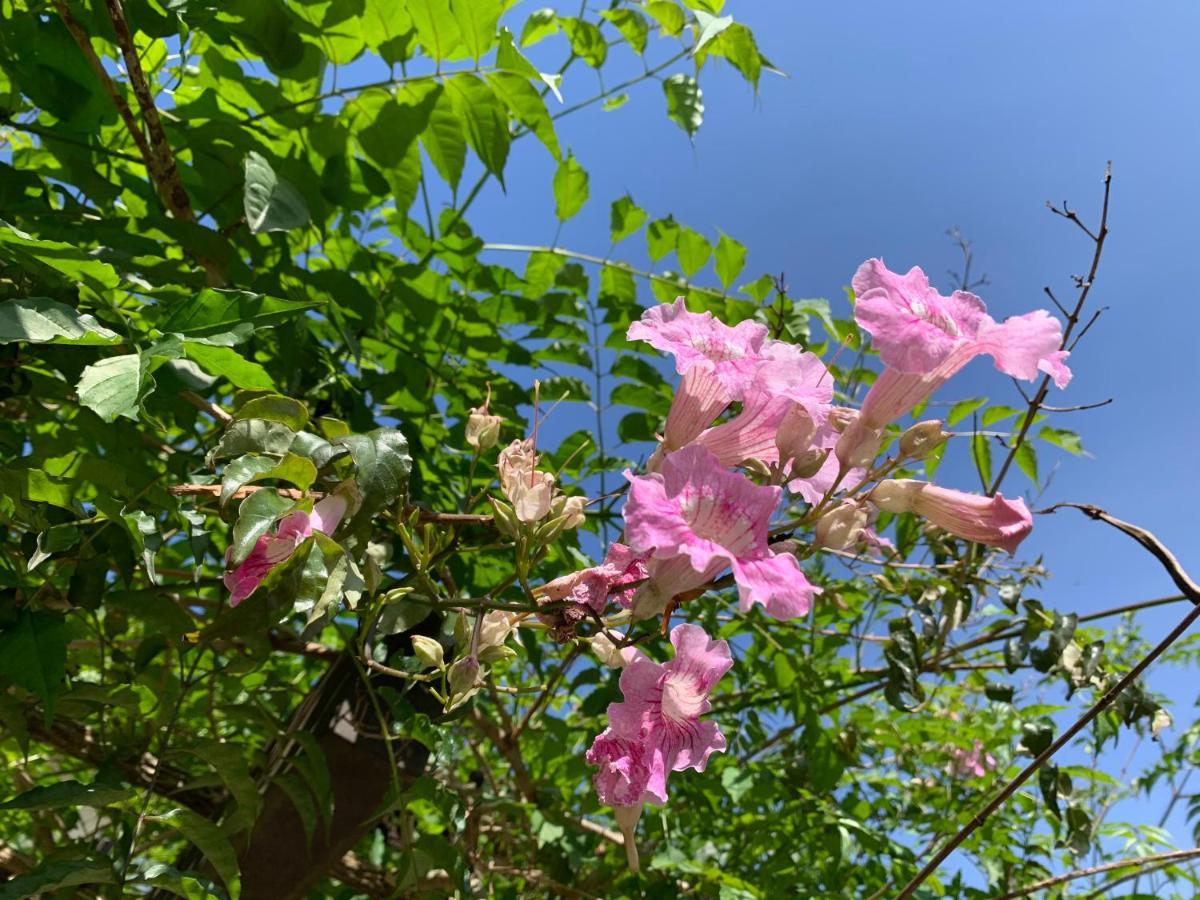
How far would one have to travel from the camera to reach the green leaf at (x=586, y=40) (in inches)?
67.7

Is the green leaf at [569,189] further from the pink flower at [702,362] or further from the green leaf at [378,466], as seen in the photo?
the green leaf at [378,466]

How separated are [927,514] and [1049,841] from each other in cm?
261

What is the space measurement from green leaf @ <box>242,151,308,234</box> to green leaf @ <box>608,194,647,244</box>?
3.28 ft

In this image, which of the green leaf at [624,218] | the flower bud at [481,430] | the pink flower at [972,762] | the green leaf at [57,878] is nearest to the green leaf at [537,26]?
the green leaf at [624,218]

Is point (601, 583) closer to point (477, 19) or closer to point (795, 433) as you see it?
point (795, 433)

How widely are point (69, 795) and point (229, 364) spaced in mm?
556

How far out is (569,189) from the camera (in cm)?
196

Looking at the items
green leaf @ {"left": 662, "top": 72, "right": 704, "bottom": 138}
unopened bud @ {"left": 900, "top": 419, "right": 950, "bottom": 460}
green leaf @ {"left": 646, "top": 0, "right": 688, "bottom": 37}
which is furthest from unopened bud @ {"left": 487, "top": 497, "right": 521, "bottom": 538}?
green leaf @ {"left": 646, "top": 0, "right": 688, "bottom": 37}

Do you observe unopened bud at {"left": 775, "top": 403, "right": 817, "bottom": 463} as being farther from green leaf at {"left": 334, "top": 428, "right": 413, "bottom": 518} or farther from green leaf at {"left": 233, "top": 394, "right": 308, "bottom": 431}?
green leaf at {"left": 233, "top": 394, "right": 308, "bottom": 431}

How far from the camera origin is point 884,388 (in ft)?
2.77

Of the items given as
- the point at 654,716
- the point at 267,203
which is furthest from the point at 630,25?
the point at 654,716

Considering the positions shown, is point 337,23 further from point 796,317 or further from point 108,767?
point 108,767

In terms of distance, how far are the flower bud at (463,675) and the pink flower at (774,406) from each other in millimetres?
320

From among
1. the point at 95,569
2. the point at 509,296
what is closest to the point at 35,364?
the point at 95,569
